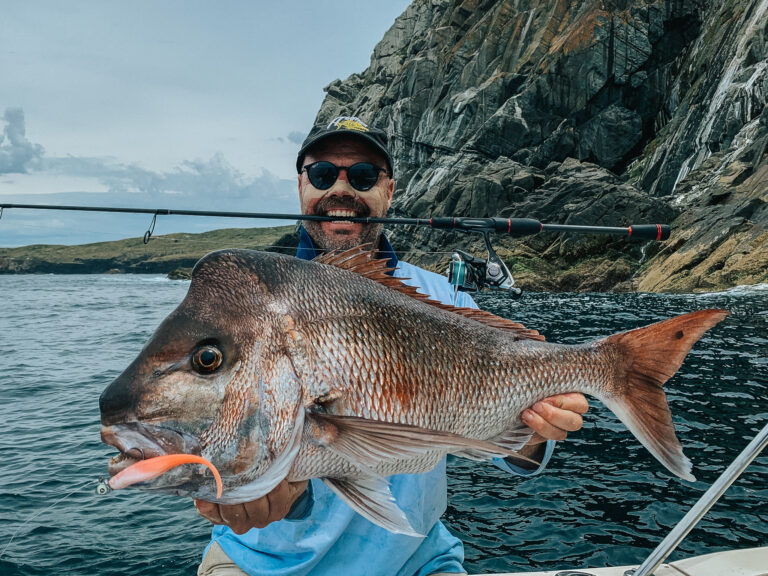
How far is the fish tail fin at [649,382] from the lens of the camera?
221 centimetres

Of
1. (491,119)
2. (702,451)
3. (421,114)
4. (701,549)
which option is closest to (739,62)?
(491,119)

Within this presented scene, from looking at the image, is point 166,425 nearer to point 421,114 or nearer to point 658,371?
point 658,371

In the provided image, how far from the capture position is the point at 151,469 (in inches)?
58.9

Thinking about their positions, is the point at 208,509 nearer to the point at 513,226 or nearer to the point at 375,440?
the point at 375,440

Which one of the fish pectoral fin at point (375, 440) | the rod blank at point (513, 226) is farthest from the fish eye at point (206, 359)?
the rod blank at point (513, 226)

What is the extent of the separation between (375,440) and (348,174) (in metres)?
2.20

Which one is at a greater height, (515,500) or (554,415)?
(554,415)

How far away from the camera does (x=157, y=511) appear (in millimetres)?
6449

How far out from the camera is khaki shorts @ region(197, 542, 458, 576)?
2.64 metres

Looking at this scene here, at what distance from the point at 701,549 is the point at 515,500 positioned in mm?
1949

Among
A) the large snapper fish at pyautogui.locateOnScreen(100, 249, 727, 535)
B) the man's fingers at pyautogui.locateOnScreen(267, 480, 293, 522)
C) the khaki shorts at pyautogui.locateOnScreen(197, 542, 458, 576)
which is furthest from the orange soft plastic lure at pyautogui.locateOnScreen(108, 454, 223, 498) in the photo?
the khaki shorts at pyautogui.locateOnScreen(197, 542, 458, 576)

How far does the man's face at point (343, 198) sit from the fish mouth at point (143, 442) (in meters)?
2.02

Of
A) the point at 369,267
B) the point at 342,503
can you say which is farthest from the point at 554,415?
the point at 342,503

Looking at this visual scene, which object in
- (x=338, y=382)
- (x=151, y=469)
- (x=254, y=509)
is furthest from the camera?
(x=254, y=509)
